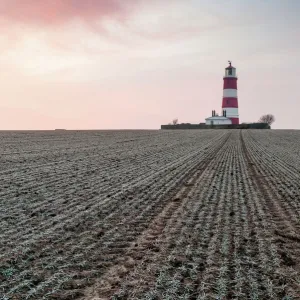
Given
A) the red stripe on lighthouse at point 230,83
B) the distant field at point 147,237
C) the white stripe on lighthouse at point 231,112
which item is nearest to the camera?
the distant field at point 147,237

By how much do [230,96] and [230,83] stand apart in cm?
239

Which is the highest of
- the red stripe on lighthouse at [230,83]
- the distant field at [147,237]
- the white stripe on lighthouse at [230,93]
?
the red stripe on lighthouse at [230,83]

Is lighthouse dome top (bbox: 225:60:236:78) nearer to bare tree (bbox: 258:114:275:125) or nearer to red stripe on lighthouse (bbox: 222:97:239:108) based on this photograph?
red stripe on lighthouse (bbox: 222:97:239:108)

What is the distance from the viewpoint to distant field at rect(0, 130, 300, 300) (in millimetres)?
5348

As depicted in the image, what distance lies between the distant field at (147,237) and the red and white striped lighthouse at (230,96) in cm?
6619

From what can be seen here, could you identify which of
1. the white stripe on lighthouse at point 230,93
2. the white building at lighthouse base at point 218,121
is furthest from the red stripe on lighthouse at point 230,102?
the white building at lighthouse base at point 218,121

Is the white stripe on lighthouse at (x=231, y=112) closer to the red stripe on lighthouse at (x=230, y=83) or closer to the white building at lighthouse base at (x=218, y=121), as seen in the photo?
the white building at lighthouse base at (x=218, y=121)

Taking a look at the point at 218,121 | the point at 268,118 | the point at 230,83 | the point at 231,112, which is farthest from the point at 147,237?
the point at 268,118

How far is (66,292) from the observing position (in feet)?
16.9

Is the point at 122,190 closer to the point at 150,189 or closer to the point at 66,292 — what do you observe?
the point at 150,189

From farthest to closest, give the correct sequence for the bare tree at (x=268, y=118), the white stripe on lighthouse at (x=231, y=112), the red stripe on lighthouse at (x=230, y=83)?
1. the bare tree at (x=268, y=118)
2. the white stripe on lighthouse at (x=231, y=112)
3. the red stripe on lighthouse at (x=230, y=83)

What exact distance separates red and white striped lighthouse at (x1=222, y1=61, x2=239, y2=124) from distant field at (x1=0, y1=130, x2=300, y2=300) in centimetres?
6619

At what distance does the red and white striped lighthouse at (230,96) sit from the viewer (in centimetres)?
7850

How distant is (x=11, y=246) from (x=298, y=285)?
4213 mm
